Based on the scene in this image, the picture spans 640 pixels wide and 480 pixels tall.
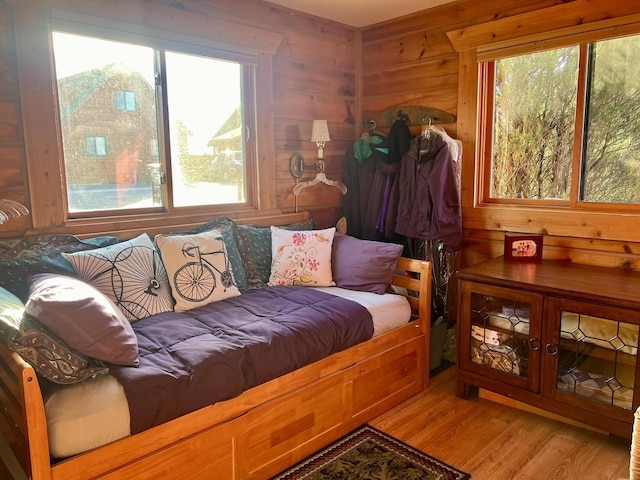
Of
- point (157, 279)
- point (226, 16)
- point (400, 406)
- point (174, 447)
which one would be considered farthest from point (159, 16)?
point (400, 406)

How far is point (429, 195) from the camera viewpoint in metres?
3.10

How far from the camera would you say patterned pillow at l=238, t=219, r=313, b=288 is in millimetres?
2867

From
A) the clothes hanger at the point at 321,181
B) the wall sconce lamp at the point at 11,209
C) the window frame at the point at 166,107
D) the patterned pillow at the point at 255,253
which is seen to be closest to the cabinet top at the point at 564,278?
the patterned pillow at the point at 255,253

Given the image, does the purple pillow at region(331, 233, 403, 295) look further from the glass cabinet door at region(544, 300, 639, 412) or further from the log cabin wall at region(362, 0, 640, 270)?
the glass cabinet door at region(544, 300, 639, 412)

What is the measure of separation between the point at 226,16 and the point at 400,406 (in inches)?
99.5

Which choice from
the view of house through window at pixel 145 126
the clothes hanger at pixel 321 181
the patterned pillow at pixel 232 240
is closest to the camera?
the view of house through window at pixel 145 126

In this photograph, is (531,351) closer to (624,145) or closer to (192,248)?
(624,145)

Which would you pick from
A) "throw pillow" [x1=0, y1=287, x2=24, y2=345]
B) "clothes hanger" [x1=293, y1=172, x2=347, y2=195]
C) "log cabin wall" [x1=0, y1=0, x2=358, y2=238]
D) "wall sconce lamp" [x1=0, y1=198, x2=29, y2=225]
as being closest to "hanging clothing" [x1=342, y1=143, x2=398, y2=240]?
"clothes hanger" [x1=293, y1=172, x2=347, y2=195]

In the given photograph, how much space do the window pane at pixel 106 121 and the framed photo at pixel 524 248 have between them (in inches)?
82.0

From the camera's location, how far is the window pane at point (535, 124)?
2.85 meters

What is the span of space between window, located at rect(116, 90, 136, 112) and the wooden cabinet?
2048 millimetres

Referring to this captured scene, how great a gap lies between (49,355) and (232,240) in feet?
4.49

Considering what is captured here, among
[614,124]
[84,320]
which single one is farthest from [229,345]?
[614,124]

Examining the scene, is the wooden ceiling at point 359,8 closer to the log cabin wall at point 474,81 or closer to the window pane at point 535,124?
the log cabin wall at point 474,81
